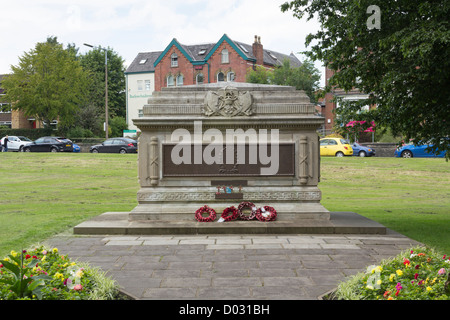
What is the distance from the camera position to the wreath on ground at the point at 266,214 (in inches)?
382

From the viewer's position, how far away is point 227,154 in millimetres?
10148

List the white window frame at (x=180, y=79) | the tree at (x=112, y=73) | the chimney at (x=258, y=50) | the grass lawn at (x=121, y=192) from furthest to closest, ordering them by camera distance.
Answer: the tree at (x=112, y=73)
the white window frame at (x=180, y=79)
the chimney at (x=258, y=50)
the grass lawn at (x=121, y=192)

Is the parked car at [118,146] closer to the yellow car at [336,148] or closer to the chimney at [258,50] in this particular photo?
the yellow car at [336,148]

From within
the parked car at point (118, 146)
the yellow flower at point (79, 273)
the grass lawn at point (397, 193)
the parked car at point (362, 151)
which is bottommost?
the grass lawn at point (397, 193)

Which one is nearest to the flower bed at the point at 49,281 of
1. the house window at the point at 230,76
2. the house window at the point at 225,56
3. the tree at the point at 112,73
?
the house window at the point at 230,76

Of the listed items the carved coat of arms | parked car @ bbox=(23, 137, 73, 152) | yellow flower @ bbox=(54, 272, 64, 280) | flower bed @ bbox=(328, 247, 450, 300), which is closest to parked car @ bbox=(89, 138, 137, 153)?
parked car @ bbox=(23, 137, 73, 152)

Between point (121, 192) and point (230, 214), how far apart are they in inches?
353

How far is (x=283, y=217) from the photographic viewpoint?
994cm

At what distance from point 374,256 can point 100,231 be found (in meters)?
5.31

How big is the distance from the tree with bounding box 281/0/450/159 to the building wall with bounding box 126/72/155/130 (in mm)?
53159

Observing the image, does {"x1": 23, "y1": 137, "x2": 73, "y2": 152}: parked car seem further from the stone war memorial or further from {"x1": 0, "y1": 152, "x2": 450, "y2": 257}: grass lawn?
the stone war memorial

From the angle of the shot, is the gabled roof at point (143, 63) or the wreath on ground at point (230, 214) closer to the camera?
the wreath on ground at point (230, 214)

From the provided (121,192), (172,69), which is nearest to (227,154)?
(121,192)

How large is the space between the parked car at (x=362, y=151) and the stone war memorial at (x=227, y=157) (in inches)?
928
